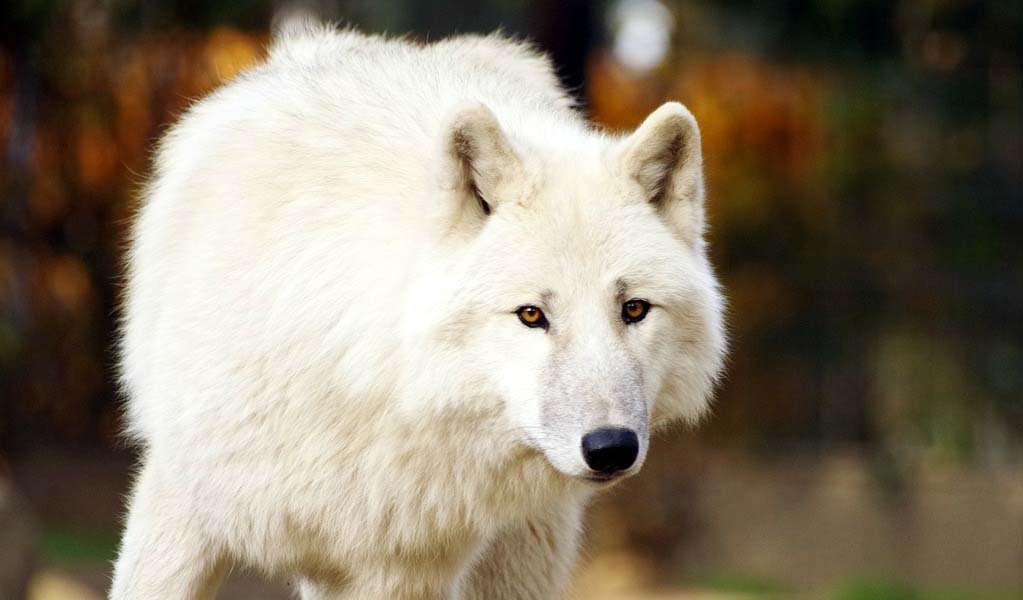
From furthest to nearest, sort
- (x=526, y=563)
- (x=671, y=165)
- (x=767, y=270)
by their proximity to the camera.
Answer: (x=767, y=270), (x=526, y=563), (x=671, y=165)

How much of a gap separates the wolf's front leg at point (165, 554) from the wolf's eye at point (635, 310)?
4.51 ft

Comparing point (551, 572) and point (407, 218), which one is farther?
point (551, 572)

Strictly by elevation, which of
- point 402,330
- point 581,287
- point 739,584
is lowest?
point 739,584

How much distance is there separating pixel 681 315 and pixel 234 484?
1.31 metres

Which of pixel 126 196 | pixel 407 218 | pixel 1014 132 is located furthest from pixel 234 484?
pixel 1014 132

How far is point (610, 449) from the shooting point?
10.4 feet

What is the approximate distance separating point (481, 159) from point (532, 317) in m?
0.44

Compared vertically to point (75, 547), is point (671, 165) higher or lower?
higher

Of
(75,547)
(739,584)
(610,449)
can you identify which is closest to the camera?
(610,449)

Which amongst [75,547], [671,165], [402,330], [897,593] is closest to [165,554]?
[402,330]

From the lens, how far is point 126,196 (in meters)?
10.6

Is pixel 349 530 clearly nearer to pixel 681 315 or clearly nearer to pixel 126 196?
pixel 681 315

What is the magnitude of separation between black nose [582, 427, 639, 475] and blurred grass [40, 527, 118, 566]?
5.97 metres

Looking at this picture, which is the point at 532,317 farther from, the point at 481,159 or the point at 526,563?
the point at 526,563
